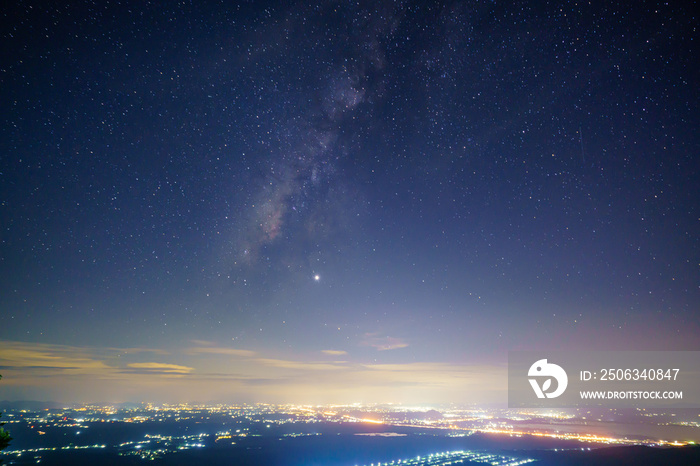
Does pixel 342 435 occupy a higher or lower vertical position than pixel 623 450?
lower

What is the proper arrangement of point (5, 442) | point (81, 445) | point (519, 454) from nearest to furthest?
point (5, 442) → point (519, 454) → point (81, 445)

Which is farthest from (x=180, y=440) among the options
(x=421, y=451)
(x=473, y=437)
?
(x=473, y=437)

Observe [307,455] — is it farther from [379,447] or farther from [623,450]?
[623,450]

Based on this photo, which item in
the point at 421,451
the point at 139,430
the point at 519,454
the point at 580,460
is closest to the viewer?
the point at 580,460

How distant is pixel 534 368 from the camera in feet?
171

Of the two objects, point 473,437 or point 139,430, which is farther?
point 139,430

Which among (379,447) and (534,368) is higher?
(534,368)

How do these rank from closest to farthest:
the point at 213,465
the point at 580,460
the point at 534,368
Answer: the point at 534,368, the point at 580,460, the point at 213,465

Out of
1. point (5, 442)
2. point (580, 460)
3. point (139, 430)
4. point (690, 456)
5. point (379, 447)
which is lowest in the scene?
point (139, 430)

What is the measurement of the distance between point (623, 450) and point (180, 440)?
412ft

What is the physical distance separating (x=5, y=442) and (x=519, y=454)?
4058 inches

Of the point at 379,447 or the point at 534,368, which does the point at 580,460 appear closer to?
the point at 534,368

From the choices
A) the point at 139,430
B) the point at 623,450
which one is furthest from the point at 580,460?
the point at 139,430

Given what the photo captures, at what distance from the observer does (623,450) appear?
245 feet
